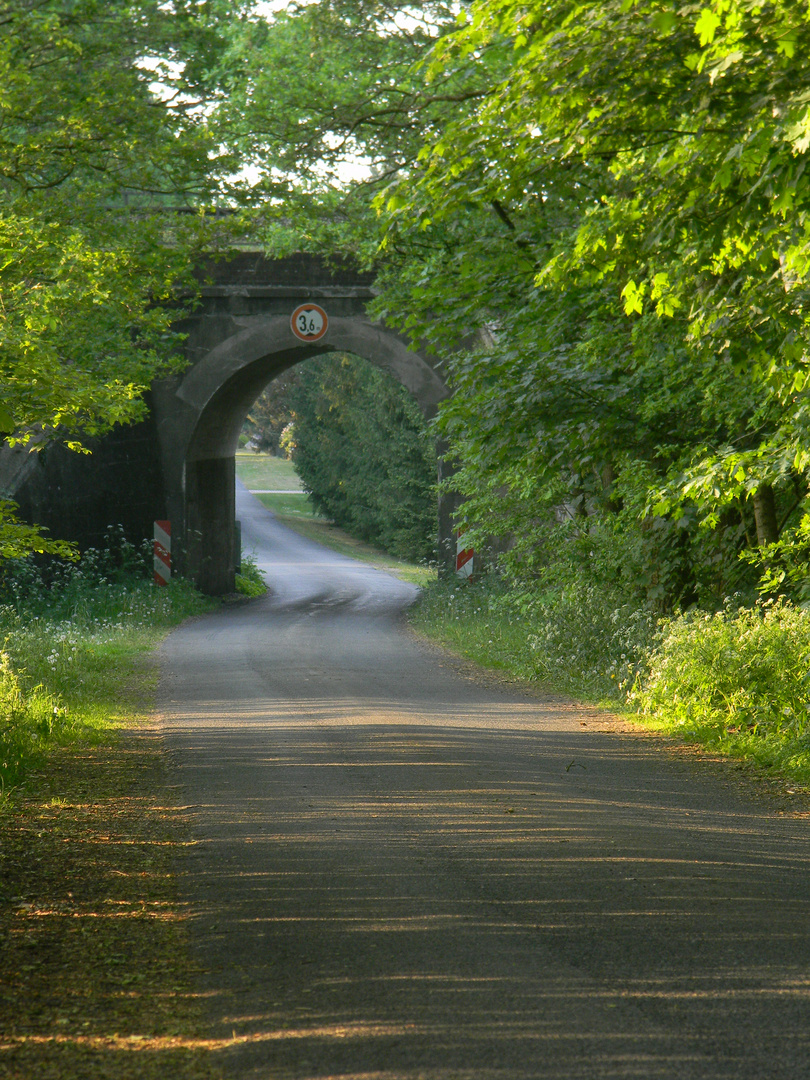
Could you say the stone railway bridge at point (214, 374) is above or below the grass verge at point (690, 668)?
above

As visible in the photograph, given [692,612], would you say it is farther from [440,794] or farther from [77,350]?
[77,350]

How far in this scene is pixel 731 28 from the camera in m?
5.25

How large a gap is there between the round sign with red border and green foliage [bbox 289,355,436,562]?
6226mm

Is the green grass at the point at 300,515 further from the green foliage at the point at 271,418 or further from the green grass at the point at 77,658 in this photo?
the green grass at the point at 77,658

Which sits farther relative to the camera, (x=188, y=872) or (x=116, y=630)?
(x=116, y=630)

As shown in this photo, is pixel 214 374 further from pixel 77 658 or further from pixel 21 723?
pixel 21 723

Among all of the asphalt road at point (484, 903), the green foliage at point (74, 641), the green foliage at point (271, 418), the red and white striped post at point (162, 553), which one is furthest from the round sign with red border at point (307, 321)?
the green foliage at point (271, 418)

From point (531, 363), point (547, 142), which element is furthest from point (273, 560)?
point (547, 142)

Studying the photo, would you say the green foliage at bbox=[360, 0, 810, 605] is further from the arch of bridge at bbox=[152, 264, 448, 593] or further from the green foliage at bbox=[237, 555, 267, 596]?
the green foliage at bbox=[237, 555, 267, 596]

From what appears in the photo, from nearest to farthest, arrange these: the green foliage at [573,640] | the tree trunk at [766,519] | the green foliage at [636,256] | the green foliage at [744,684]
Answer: the green foliage at [636,256], the green foliage at [744,684], the tree trunk at [766,519], the green foliage at [573,640]

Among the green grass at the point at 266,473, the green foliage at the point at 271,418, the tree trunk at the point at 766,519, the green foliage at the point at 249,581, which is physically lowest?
the green foliage at the point at 249,581

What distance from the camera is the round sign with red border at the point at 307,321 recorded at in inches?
825

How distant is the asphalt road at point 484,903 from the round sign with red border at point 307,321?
1316 cm

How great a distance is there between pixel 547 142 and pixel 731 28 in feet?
6.78
